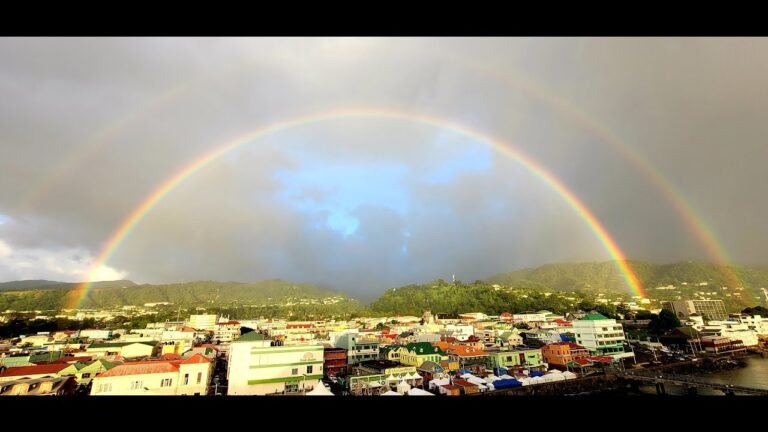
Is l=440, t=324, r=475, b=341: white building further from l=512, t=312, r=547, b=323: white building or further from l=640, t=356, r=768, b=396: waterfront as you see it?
l=640, t=356, r=768, b=396: waterfront

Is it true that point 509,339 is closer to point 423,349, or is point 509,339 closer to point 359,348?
point 423,349

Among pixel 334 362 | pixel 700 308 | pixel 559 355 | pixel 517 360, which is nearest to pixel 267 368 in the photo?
pixel 334 362

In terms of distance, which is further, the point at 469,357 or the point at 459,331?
the point at 459,331

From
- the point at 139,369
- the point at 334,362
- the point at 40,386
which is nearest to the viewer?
the point at 139,369

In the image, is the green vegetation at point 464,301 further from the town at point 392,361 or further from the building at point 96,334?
the building at point 96,334
